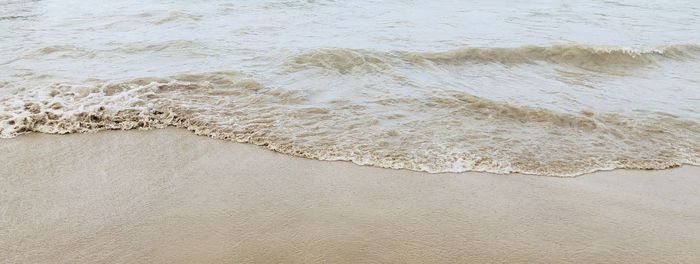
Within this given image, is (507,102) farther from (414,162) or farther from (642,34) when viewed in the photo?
(642,34)

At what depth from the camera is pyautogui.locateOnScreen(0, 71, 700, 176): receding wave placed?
4199 mm

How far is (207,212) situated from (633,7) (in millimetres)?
14045

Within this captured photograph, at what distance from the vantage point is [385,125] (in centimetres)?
482

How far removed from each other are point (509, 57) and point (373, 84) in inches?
116

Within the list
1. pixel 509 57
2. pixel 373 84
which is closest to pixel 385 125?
pixel 373 84

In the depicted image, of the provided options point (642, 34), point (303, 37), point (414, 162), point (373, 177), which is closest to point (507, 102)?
point (414, 162)

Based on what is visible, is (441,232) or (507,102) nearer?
(441,232)

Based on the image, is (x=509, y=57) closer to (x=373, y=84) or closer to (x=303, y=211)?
(x=373, y=84)

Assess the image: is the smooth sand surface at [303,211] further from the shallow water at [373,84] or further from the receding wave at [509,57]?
A: the receding wave at [509,57]

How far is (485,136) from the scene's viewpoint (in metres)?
4.63

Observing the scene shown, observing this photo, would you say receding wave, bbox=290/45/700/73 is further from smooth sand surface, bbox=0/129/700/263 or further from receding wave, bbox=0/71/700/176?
smooth sand surface, bbox=0/129/700/263

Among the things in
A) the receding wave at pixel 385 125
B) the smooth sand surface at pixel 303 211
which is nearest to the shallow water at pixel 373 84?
the receding wave at pixel 385 125

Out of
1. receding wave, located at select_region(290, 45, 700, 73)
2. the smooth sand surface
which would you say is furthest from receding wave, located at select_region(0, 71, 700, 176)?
receding wave, located at select_region(290, 45, 700, 73)

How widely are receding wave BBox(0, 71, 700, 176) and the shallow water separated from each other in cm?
2
